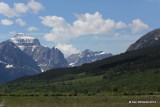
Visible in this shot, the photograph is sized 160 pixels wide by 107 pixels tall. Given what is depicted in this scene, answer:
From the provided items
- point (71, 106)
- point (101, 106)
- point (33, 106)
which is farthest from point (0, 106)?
point (101, 106)

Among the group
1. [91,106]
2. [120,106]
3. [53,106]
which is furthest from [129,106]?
[53,106]

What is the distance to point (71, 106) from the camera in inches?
2421

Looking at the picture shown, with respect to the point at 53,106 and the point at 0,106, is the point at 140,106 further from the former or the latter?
the point at 0,106

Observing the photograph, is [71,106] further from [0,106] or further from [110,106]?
[0,106]

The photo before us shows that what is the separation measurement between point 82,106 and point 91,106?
5.57ft

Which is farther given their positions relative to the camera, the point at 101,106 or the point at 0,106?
the point at 101,106

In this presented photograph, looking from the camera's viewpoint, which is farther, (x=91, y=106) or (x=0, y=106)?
(x=91, y=106)

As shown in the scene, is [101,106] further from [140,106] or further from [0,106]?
[0,106]

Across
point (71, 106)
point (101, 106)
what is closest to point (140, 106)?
point (101, 106)

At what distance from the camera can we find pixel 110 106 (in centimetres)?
6069

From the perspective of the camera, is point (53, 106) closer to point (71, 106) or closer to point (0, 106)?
point (71, 106)

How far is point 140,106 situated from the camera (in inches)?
2427

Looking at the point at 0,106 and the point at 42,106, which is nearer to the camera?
the point at 0,106

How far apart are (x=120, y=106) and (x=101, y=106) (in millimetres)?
2891
